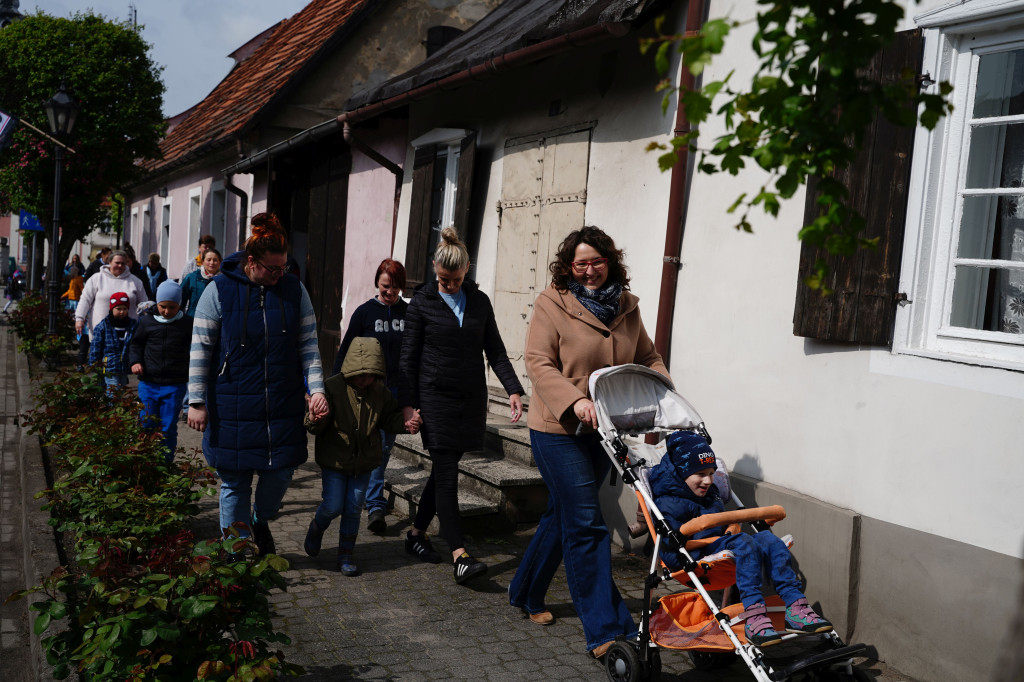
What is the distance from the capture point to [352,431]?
5762mm

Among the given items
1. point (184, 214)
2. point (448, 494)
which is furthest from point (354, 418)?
point (184, 214)

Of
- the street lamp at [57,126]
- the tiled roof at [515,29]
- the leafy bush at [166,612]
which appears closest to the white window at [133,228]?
the street lamp at [57,126]

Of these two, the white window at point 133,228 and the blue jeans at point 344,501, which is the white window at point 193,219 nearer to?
the white window at point 133,228

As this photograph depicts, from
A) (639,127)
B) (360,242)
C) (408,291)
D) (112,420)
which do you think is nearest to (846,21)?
(639,127)

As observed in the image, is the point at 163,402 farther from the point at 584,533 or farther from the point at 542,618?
the point at 584,533

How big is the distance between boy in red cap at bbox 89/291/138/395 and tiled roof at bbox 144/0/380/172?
27.8 ft

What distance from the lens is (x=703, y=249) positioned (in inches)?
245

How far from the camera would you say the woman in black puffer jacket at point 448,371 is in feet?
19.0

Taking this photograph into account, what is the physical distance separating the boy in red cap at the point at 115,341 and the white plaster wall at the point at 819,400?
4.77 metres

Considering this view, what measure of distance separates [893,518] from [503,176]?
17.0 ft

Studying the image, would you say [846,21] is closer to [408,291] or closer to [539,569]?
[539,569]

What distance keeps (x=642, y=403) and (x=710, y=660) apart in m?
1.26

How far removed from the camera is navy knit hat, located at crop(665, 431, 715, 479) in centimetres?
450

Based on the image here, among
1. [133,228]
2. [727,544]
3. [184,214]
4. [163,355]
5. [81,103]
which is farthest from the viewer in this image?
[133,228]
